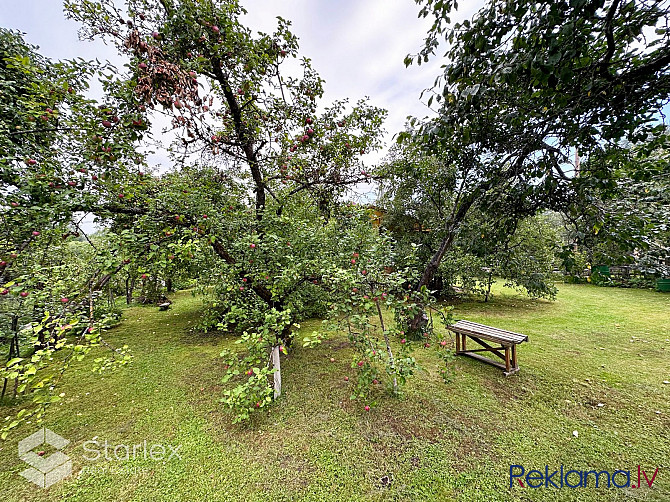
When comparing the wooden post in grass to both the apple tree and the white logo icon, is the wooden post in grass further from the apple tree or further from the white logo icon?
the apple tree

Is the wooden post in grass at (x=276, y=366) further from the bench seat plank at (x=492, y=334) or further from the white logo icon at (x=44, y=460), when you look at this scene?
the bench seat plank at (x=492, y=334)

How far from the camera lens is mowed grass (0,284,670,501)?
180 cm

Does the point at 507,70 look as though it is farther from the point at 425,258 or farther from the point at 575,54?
the point at 425,258

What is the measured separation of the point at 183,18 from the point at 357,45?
2405mm

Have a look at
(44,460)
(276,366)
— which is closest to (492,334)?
(276,366)

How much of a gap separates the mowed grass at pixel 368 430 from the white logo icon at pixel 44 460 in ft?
0.17

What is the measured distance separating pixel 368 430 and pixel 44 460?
270cm

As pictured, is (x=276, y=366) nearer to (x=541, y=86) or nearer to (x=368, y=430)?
(x=368, y=430)

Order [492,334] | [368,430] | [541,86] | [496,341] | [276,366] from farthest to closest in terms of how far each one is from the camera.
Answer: [492,334] < [496,341] < [276,366] < [368,430] < [541,86]

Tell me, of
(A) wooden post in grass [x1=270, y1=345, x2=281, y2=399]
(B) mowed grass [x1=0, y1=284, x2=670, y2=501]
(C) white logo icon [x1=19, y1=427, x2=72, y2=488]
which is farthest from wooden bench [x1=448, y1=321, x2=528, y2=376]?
(C) white logo icon [x1=19, y1=427, x2=72, y2=488]

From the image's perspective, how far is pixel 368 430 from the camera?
2320 millimetres

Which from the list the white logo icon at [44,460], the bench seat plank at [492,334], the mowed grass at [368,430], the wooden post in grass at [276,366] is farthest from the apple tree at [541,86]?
the white logo icon at [44,460]

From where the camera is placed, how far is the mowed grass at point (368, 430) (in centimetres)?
180

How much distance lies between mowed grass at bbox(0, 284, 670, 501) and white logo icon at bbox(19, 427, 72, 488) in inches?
2.1
